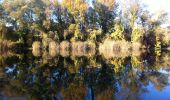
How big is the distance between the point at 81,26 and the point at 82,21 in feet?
2.56

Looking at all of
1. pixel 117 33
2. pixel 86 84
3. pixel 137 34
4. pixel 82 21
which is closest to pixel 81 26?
pixel 82 21

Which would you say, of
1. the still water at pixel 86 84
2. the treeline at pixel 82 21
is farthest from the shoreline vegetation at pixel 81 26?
the still water at pixel 86 84

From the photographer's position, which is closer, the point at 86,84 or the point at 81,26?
the point at 86,84

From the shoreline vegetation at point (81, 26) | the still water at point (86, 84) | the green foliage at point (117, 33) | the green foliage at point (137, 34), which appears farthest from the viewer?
the green foliage at point (117, 33)

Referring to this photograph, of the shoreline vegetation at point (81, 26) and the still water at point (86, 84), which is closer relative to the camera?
the still water at point (86, 84)

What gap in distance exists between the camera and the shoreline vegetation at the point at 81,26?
152 feet

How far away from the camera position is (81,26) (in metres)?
49.4

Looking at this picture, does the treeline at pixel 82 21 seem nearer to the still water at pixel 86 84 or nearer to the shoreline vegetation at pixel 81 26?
the shoreline vegetation at pixel 81 26

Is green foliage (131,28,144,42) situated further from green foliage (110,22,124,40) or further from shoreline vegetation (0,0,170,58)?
green foliage (110,22,124,40)

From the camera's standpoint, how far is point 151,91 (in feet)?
57.0

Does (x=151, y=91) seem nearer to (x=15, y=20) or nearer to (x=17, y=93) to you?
(x=17, y=93)

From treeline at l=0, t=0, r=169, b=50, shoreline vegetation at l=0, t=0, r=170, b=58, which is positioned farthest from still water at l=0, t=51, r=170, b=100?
treeline at l=0, t=0, r=169, b=50

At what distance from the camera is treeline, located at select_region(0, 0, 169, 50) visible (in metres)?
47.1

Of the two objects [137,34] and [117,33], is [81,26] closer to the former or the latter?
[117,33]
